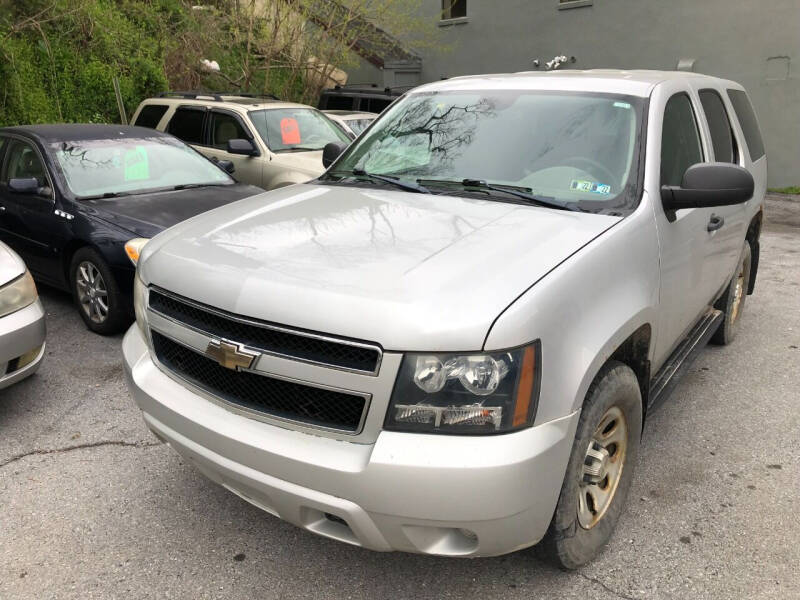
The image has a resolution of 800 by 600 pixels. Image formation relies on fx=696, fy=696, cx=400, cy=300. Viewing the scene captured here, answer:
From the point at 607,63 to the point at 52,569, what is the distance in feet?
54.0

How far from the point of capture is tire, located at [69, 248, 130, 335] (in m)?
5.12

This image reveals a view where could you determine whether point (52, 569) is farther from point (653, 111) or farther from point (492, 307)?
point (653, 111)

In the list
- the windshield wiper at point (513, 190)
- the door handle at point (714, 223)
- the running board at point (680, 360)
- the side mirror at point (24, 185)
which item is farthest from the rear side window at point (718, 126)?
the side mirror at point (24, 185)

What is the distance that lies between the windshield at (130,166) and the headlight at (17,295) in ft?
5.48

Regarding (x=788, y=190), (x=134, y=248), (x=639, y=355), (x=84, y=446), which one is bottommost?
(x=788, y=190)

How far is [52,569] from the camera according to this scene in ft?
9.04

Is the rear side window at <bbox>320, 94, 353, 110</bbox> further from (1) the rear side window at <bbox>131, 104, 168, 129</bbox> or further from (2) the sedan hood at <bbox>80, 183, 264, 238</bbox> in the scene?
(2) the sedan hood at <bbox>80, 183, 264, 238</bbox>

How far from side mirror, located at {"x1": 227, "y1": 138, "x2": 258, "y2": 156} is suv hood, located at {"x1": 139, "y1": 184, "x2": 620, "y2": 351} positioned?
4.87 meters

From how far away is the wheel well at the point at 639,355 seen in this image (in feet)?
8.89

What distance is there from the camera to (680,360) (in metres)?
3.65

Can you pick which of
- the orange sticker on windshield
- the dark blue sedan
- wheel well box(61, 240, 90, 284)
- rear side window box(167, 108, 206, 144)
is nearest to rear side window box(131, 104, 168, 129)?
rear side window box(167, 108, 206, 144)

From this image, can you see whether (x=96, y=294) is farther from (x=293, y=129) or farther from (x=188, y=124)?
(x=188, y=124)

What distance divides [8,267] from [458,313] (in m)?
3.16

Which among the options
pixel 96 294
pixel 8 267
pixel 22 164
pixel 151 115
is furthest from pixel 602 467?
pixel 151 115
